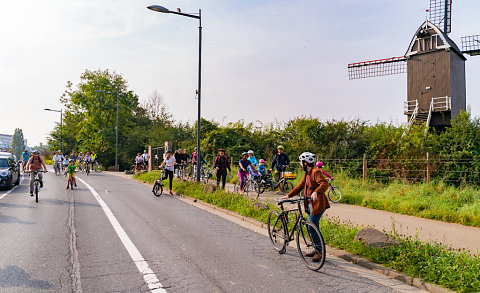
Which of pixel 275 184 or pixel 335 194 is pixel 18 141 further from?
pixel 335 194

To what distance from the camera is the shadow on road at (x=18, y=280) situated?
14.9 feet

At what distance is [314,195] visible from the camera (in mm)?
Answer: 5434

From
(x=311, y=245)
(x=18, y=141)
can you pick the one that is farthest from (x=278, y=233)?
(x=18, y=141)

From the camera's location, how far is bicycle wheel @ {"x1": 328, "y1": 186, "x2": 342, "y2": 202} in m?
12.5

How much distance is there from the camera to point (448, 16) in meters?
34.8

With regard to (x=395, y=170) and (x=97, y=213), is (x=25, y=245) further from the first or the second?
(x=395, y=170)

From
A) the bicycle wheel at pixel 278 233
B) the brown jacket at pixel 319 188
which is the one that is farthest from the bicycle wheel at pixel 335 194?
the brown jacket at pixel 319 188

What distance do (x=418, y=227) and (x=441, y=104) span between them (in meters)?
24.2

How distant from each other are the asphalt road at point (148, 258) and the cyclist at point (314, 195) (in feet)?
1.54

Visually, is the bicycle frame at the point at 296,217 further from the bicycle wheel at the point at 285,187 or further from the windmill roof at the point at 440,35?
the windmill roof at the point at 440,35

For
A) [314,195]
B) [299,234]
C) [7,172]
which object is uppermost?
[314,195]

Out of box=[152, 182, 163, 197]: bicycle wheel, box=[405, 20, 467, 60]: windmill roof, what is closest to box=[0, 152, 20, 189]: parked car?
box=[152, 182, 163, 197]: bicycle wheel

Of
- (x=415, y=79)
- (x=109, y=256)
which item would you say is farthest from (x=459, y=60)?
(x=109, y=256)

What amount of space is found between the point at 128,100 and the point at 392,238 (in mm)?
51470
